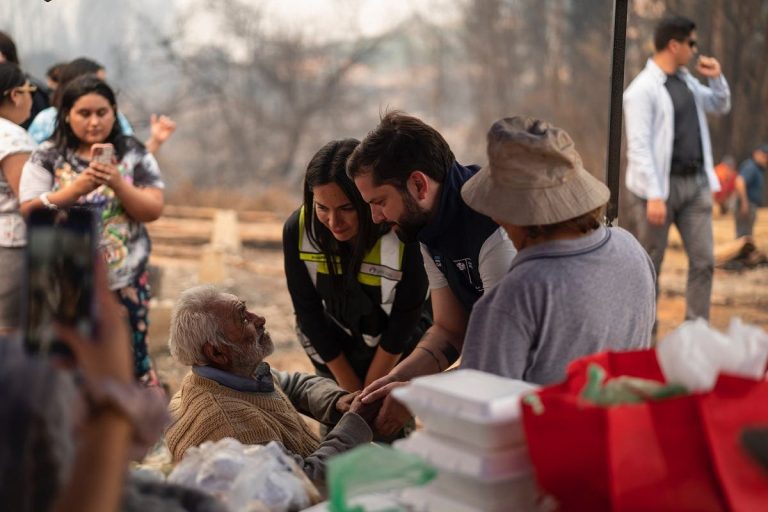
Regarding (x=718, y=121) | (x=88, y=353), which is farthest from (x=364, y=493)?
(x=718, y=121)

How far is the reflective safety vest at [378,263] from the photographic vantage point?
342 cm

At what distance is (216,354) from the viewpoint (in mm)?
3088

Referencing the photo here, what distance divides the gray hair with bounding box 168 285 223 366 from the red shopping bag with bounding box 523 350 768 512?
1518mm

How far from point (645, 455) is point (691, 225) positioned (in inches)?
189

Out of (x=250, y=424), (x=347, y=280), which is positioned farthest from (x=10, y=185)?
(x=250, y=424)

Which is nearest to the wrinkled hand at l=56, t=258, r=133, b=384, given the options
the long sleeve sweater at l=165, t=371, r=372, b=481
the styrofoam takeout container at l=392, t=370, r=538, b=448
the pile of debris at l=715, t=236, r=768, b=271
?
the styrofoam takeout container at l=392, t=370, r=538, b=448

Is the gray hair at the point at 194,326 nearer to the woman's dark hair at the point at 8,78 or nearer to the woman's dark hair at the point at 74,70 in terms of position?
the woman's dark hair at the point at 8,78

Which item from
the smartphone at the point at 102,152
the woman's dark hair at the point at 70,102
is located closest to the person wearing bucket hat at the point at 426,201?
the smartphone at the point at 102,152

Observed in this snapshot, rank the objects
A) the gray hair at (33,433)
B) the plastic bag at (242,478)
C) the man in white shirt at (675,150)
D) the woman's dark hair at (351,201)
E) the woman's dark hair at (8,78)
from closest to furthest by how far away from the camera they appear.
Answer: the gray hair at (33,433) < the plastic bag at (242,478) < the woman's dark hair at (351,201) < the woman's dark hair at (8,78) < the man in white shirt at (675,150)

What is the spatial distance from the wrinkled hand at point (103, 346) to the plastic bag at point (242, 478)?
538 mm

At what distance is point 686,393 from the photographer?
1.79m

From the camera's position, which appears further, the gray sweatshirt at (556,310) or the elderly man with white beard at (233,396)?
the elderly man with white beard at (233,396)

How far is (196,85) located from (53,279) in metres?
11.8

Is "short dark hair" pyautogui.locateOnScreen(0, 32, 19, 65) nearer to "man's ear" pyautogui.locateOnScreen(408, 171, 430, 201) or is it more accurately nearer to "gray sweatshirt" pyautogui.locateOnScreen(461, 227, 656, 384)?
"man's ear" pyautogui.locateOnScreen(408, 171, 430, 201)
